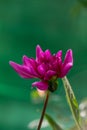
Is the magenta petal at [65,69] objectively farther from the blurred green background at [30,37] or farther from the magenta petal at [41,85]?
the blurred green background at [30,37]

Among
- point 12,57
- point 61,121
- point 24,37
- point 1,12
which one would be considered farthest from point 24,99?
point 61,121

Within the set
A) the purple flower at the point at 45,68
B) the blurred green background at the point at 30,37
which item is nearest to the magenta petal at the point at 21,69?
the purple flower at the point at 45,68

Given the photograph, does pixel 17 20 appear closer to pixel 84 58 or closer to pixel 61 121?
pixel 84 58

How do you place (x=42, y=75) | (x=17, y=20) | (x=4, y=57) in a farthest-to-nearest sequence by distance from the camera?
(x=17, y=20), (x=4, y=57), (x=42, y=75)

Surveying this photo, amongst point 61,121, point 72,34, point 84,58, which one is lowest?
point 61,121

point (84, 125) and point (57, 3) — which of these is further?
point (57, 3)

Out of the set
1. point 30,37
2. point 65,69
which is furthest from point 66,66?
point 30,37

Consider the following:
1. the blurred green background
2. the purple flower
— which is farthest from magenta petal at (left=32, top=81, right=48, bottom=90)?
the blurred green background

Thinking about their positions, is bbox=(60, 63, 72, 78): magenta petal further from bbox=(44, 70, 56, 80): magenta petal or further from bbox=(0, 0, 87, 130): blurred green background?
bbox=(0, 0, 87, 130): blurred green background
